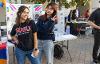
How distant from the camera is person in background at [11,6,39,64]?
4539 millimetres

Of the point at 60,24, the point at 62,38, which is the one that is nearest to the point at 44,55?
the point at 62,38

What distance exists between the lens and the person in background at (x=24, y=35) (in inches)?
179

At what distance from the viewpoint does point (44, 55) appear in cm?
527

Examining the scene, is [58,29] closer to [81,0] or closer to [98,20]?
[98,20]

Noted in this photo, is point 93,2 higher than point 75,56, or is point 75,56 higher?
point 93,2

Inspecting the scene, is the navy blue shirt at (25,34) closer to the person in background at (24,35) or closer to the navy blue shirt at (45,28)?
the person in background at (24,35)

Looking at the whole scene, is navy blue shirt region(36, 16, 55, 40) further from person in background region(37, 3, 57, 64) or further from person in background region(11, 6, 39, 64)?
person in background region(11, 6, 39, 64)

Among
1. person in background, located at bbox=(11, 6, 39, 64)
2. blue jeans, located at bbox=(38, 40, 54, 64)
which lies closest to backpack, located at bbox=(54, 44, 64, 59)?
blue jeans, located at bbox=(38, 40, 54, 64)

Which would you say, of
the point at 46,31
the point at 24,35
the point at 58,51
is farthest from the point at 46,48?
the point at 58,51

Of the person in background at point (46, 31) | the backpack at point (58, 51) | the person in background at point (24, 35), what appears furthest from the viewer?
the backpack at point (58, 51)

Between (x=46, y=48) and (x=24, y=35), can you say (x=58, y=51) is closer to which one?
(x=46, y=48)

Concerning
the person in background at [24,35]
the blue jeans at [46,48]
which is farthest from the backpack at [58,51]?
Result: the person in background at [24,35]

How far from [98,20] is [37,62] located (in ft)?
9.65

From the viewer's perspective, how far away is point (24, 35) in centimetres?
456
